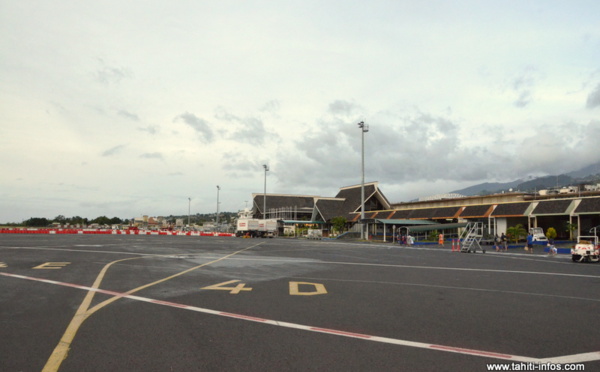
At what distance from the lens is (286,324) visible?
23.7 feet

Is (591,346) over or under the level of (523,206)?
under

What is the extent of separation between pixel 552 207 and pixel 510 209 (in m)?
4.73

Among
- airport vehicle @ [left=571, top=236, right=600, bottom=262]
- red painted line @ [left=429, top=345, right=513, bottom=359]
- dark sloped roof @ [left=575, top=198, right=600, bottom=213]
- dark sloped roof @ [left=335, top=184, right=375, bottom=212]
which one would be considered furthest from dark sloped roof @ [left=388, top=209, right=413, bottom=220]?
red painted line @ [left=429, top=345, right=513, bottom=359]

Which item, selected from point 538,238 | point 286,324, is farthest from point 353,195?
point 286,324

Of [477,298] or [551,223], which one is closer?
[477,298]

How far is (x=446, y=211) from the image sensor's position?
59.4 metres

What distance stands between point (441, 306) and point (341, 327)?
3179 mm

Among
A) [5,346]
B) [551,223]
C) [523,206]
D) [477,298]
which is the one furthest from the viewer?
[551,223]

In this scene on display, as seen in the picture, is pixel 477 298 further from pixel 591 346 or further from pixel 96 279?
pixel 96 279

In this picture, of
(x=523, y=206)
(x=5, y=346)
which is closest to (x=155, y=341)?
(x=5, y=346)

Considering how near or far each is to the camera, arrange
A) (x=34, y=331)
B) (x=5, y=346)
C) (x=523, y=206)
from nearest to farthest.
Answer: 1. (x=5, y=346)
2. (x=34, y=331)
3. (x=523, y=206)

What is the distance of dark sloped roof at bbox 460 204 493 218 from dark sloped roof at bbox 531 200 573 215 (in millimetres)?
5810

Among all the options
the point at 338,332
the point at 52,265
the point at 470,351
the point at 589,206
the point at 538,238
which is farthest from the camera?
the point at 538,238

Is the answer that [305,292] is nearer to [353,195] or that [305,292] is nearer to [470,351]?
[470,351]
